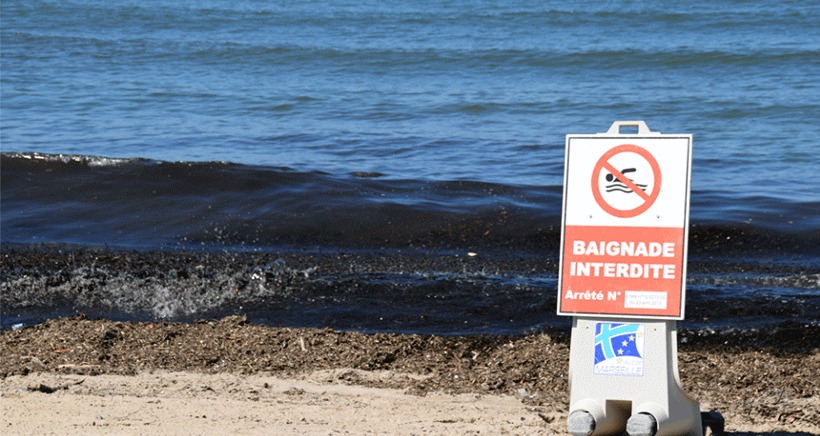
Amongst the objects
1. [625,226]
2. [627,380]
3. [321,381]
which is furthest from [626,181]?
[321,381]

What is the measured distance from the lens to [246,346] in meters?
5.89

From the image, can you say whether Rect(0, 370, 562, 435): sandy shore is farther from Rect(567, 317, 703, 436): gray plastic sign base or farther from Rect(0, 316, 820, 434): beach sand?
Rect(567, 317, 703, 436): gray plastic sign base

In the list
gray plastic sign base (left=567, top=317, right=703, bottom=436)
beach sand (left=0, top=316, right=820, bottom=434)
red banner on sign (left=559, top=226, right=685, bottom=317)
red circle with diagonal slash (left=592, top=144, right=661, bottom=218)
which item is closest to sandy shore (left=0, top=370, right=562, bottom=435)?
beach sand (left=0, top=316, right=820, bottom=434)

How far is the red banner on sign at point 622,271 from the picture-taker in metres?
4.25

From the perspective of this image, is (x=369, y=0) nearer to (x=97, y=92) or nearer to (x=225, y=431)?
(x=97, y=92)

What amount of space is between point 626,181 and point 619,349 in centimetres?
65

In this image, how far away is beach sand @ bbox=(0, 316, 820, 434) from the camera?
4781mm

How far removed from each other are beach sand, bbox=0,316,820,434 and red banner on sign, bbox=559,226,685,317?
0.68 metres

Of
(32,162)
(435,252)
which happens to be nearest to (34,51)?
(32,162)

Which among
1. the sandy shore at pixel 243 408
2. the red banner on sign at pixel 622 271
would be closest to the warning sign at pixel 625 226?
the red banner on sign at pixel 622 271

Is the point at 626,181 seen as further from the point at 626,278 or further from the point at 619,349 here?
the point at 619,349

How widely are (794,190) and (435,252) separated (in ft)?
14.6

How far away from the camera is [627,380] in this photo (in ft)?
14.2

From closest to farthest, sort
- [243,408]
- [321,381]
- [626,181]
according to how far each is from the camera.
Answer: [626,181], [243,408], [321,381]
